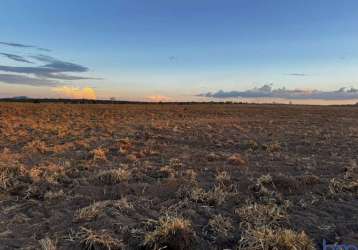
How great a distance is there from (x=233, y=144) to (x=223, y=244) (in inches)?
461

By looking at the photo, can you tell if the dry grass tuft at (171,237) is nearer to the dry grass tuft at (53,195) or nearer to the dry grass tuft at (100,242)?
the dry grass tuft at (100,242)

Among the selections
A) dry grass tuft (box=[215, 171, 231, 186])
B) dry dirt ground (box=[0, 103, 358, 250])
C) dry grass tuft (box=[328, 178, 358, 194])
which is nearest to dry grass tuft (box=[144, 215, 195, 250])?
dry dirt ground (box=[0, 103, 358, 250])

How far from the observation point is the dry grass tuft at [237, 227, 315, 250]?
518cm

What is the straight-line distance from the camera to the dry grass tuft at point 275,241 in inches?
204

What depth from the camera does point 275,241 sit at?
525 centimetres

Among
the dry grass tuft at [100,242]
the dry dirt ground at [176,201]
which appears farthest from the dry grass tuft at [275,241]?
the dry grass tuft at [100,242]

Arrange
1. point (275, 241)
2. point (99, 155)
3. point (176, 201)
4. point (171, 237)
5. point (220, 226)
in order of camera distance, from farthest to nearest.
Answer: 1. point (99, 155)
2. point (176, 201)
3. point (220, 226)
4. point (171, 237)
5. point (275, 241)

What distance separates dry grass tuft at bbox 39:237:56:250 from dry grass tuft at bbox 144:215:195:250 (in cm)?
135

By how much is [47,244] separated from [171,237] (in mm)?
1815

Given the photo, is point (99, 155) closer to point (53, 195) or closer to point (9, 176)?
point (9, 176)

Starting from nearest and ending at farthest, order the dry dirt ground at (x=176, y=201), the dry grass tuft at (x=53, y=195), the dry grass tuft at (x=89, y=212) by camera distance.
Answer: the dry dirt ground at (x=176, y=201) < the dry grass tuft at (x=89, y=212) < the dry grass tuft at (x=53, y=195)

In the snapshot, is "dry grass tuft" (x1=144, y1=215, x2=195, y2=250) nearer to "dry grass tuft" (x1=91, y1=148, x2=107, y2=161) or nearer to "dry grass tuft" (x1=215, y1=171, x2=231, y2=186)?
"dry grass tuft" (x1=215, y1=171, x2=231, y2=186)

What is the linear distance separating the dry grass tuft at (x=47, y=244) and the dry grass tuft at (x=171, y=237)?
135 cm

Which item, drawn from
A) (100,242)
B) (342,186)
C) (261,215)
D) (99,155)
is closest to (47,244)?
(100,242)
